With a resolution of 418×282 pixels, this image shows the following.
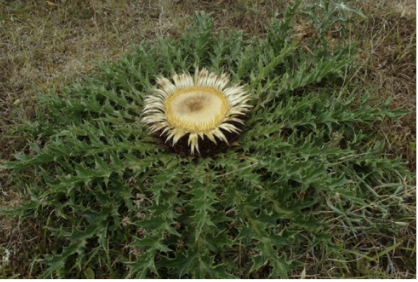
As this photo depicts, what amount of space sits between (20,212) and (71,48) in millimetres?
1719

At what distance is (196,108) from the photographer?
2584mm

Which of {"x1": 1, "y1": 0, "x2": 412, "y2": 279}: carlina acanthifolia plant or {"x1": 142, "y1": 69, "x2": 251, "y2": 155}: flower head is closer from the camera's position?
{"x1": 1, "y1": 0, "x2": 412, "y2": 279}: carlina acanthifolia plant

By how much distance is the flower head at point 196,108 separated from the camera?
2.49 metres

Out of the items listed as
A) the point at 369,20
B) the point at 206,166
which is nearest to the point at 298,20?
the point at 369,20

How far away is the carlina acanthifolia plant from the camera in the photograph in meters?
2.12

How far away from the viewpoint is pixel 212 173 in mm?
2363

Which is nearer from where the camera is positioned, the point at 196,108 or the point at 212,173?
the point at 212,173

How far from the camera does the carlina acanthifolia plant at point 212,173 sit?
6.96 feet

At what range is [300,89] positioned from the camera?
277 centimetres

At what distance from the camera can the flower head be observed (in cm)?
249

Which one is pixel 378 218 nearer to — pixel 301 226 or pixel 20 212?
pixel 301 226

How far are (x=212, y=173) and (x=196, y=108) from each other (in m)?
0.45

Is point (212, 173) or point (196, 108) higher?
point (196, 108)

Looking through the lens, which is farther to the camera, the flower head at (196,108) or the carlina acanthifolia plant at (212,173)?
the flower head at (196,108)
